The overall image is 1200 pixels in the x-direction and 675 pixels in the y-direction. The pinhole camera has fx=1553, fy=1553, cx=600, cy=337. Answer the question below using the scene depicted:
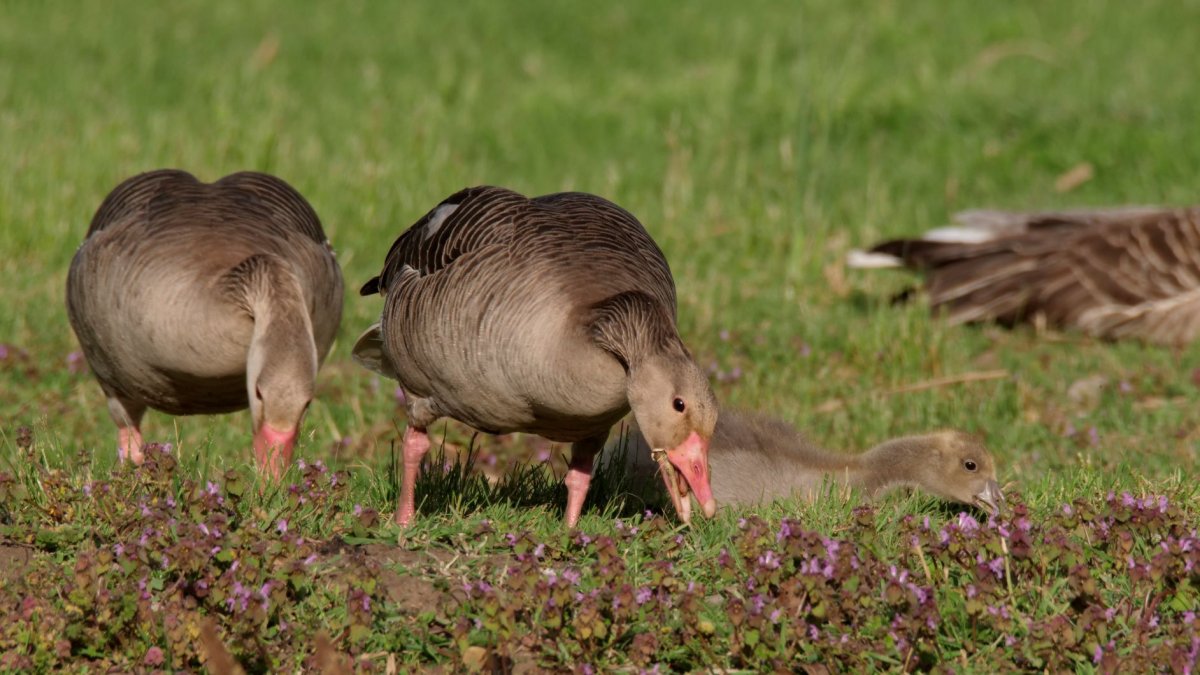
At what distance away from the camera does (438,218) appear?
6.38 meters

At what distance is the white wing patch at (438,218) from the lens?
20.4ft

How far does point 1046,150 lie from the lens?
13609 mm

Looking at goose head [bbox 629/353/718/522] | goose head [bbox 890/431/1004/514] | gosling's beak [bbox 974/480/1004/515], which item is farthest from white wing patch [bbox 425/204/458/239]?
gosling's beak [bbox 974/480/1004/515]

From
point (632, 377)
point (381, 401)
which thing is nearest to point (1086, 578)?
point (632, 377)

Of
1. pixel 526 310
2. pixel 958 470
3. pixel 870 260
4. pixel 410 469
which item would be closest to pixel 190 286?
pixel 410 469

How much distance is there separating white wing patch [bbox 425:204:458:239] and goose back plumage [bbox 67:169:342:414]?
0.55m

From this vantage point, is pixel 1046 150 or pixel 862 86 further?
pixel 862 86

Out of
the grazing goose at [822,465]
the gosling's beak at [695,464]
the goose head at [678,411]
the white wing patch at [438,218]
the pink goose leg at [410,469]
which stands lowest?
the grazing goose at [822,465]

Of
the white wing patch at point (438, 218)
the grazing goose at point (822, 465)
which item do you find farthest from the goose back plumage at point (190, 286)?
the grazing goose at point (822, 465)

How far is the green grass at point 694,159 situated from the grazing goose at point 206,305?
0.33 meters

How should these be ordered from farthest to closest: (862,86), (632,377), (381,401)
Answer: (862,86)
(381,401)
(632,377)

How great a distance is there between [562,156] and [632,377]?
8809mm

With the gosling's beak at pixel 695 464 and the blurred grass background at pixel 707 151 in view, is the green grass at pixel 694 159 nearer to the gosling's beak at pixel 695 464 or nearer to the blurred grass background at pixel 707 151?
the blurred grass background at pixel 707 151

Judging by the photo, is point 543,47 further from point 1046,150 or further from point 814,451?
point 814,451
